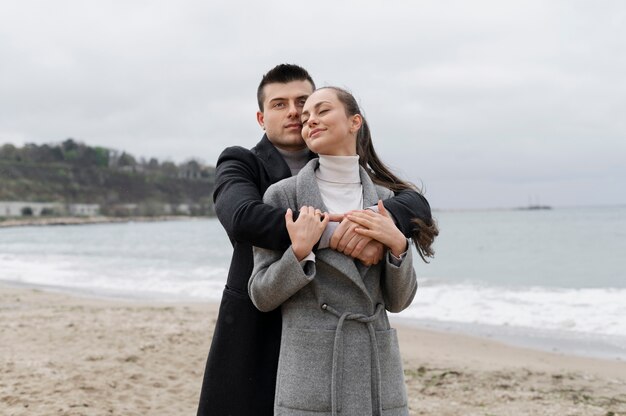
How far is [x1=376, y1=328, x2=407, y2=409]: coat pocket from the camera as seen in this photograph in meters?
1.74

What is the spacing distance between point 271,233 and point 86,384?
4424mm

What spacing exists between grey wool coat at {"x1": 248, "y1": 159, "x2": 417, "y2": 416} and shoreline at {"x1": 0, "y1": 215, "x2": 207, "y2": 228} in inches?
3553

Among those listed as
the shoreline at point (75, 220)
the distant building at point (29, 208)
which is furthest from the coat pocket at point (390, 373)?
the distant building at point (29, 208)

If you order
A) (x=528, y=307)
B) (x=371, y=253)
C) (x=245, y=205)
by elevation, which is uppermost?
(x=245, y=205)

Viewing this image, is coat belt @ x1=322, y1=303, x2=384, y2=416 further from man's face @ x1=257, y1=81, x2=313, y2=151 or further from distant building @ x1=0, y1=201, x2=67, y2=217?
distant building @ x1=0, y1=201, x2=67, y2=217

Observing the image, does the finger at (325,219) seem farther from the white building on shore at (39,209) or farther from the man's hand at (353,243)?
the white building on shore at (39,209)

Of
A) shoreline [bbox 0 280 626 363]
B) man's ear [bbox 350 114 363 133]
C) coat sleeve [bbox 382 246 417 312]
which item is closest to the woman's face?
man's ear [bbox 350 114 363 133]

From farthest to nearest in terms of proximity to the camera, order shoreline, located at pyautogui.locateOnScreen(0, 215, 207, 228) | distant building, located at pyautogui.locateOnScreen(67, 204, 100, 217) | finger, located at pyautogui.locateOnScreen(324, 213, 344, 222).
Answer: distant building, located at pyautogui.locateOnScreen(67, 204, 100, 217)
shoreline, located at pyautogui.locateOnScreen(0, 215, 207, 228)
finger, located at pyautogui.locateOnScreen(324, 213, 344, 222)

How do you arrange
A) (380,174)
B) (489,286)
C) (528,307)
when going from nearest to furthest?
1. (380,174)
2. (528,307)
3. (489,286)

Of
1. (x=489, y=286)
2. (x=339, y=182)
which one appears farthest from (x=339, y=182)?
(x=489, y=286)

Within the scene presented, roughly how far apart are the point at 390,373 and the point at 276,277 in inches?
17.4

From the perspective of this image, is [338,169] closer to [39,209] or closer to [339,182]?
[339,182]

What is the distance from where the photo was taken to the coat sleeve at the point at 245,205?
5.55 ft

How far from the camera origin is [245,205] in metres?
1.75
